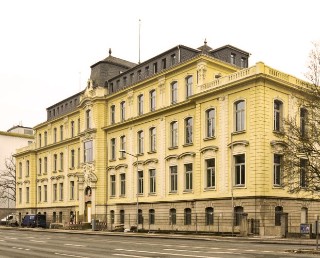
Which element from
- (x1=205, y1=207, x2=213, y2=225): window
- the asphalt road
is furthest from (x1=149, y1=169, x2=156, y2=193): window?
the asphalt road

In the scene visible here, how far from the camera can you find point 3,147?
98500 millimetres

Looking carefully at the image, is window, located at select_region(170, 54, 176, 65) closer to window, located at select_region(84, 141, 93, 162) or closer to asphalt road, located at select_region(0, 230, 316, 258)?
window, located at select_region(84, 141, 93, 162)

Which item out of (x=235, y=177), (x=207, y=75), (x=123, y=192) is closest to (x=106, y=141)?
(x=123, y=192)

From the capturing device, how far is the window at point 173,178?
50938 millimetres

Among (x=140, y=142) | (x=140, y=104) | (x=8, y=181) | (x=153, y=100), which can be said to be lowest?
(x=8, y=181)

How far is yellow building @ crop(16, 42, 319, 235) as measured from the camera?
4222 centimetres

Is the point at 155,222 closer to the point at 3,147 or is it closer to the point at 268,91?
the point at 268,91

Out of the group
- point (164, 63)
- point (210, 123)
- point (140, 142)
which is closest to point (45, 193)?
point (140, 142)

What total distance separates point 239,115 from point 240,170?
4.65m

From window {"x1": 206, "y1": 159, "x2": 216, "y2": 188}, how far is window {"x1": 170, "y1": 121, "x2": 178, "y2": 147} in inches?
228

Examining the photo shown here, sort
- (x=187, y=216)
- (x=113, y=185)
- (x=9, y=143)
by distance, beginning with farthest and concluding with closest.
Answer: (x=9, y=143)
(x=113, y=185)
(x=187, y=216)

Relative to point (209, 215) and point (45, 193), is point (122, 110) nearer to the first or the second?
point (209, 215)

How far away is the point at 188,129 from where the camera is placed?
1970 inches

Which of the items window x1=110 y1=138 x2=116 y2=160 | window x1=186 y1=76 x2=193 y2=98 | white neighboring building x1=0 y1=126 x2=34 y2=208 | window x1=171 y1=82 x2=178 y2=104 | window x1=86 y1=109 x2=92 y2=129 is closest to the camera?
window x1=186 y1=76 x2=193 y2=98
